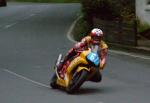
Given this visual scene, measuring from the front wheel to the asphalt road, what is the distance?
18 cm

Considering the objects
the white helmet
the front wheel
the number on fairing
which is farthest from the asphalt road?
the white helmet

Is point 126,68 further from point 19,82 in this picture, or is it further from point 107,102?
point 107,102

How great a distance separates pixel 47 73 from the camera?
1705 cm

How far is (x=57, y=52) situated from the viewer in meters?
22.9

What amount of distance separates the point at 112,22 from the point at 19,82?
8.90m

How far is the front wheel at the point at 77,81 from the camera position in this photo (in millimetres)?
13023

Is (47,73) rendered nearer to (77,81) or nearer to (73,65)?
(73,65)

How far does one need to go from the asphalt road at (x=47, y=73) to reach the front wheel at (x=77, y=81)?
18 centimetres

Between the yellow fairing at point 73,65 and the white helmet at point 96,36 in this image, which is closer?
the yellow fairing at point 73,65

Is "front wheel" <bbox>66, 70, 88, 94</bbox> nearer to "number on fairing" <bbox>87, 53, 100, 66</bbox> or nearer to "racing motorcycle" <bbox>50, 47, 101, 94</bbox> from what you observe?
"racing motorcycle" <bbox>50, 47, 101, 94</bbox>

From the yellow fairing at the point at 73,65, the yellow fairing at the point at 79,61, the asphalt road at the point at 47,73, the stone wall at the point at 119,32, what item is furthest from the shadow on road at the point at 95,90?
the stone wall at the point at 119,32

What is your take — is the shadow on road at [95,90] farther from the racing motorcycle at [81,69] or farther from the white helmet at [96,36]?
the white helmet at [96,36]

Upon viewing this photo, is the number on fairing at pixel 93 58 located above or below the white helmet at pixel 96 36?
below

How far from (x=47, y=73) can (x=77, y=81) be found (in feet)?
13.1
